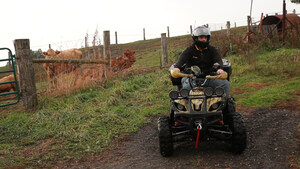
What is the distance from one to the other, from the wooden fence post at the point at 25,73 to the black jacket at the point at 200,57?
15.8 feet

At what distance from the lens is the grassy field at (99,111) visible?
5.82 meters

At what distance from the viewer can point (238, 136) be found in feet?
15.1

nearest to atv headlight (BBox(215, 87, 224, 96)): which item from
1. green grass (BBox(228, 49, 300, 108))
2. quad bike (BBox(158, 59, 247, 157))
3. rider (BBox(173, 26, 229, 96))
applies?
quad bike (BBox(158, 59, 247, 157))

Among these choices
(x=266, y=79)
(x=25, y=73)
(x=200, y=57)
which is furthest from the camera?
(x=266, y=79)

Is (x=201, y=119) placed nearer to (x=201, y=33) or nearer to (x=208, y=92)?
(x=208, y=92)

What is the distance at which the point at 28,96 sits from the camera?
345 inches

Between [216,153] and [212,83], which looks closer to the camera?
[216,153]

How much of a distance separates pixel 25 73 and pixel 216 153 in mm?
5849

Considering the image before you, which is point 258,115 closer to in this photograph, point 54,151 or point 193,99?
point 193,99

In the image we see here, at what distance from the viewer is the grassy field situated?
5820 millimetres

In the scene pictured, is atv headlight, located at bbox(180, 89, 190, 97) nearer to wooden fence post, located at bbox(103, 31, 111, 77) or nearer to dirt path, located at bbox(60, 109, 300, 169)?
dirt path, located at bbox(60, 109, 300, 169)

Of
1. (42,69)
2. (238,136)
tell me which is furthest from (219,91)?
(42,69)

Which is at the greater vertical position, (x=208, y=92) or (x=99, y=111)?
(x=208, y=92)

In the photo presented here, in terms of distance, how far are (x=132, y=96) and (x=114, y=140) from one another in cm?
363
